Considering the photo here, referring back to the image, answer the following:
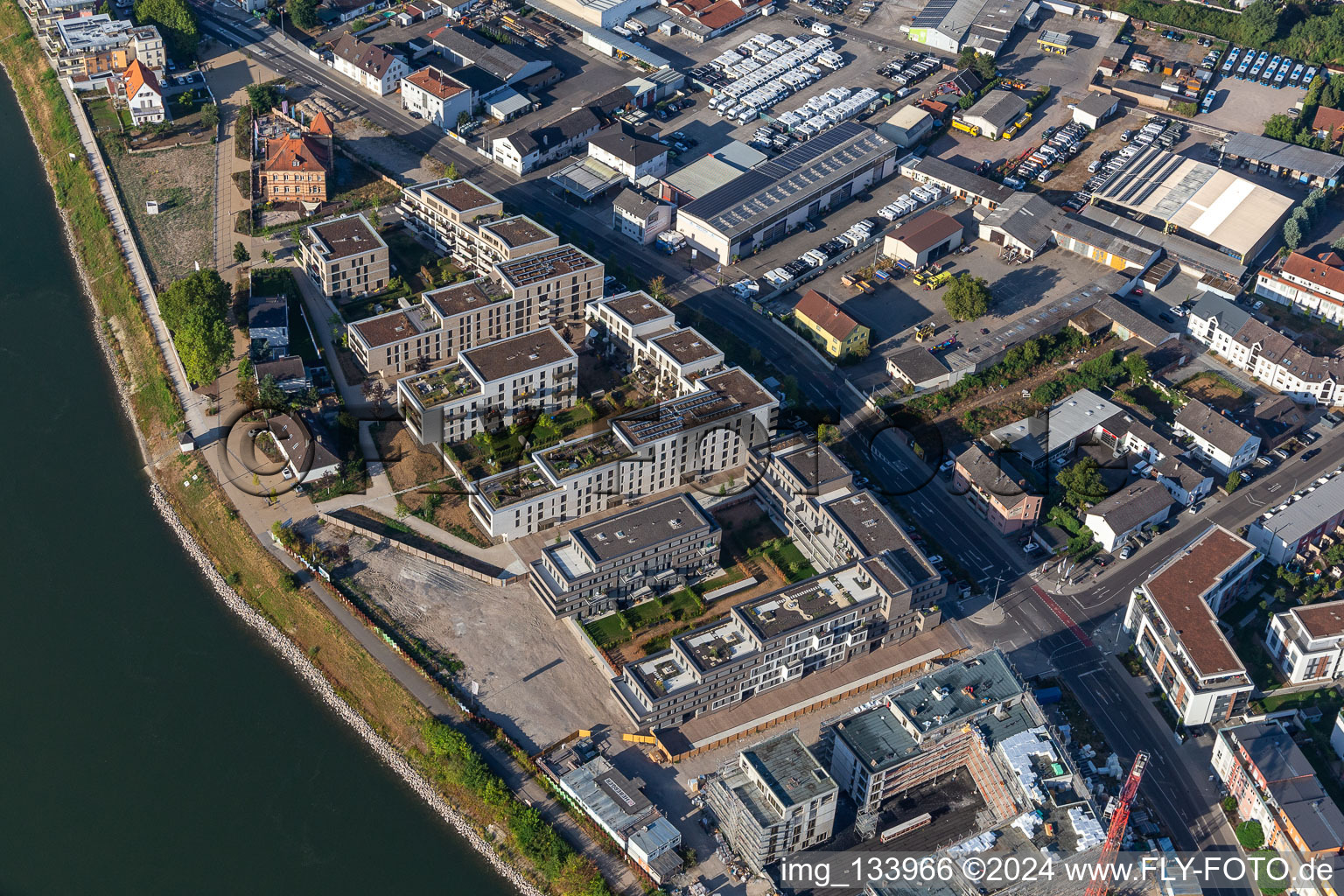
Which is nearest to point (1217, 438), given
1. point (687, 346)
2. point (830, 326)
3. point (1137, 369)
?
point (1137, 369)

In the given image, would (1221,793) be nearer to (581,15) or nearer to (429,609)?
(429,609)

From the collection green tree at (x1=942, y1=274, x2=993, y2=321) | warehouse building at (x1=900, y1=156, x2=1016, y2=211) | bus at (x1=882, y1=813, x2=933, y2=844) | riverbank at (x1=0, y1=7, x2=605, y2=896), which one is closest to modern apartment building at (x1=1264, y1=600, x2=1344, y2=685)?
bus at (x1=882, y1=813, x2=933, y2=844)

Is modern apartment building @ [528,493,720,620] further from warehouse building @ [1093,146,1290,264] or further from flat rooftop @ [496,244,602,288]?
warehouse building @ [1093,146,1290,264]

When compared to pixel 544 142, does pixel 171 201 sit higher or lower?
lower

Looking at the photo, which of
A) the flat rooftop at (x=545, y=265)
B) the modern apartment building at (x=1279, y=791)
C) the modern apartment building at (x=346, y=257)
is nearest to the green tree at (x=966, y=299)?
the flat rooftop at (x=545, y=265)

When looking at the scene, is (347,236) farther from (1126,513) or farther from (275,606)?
(1126,513)

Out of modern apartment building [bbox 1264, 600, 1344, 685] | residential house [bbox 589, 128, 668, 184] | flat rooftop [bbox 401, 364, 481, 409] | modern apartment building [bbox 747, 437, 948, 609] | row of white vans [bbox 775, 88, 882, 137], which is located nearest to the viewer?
modern apartment building [bbox 1264, 600, 1344, 685]

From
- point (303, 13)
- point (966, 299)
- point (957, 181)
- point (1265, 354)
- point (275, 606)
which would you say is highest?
point (1265, 354)
